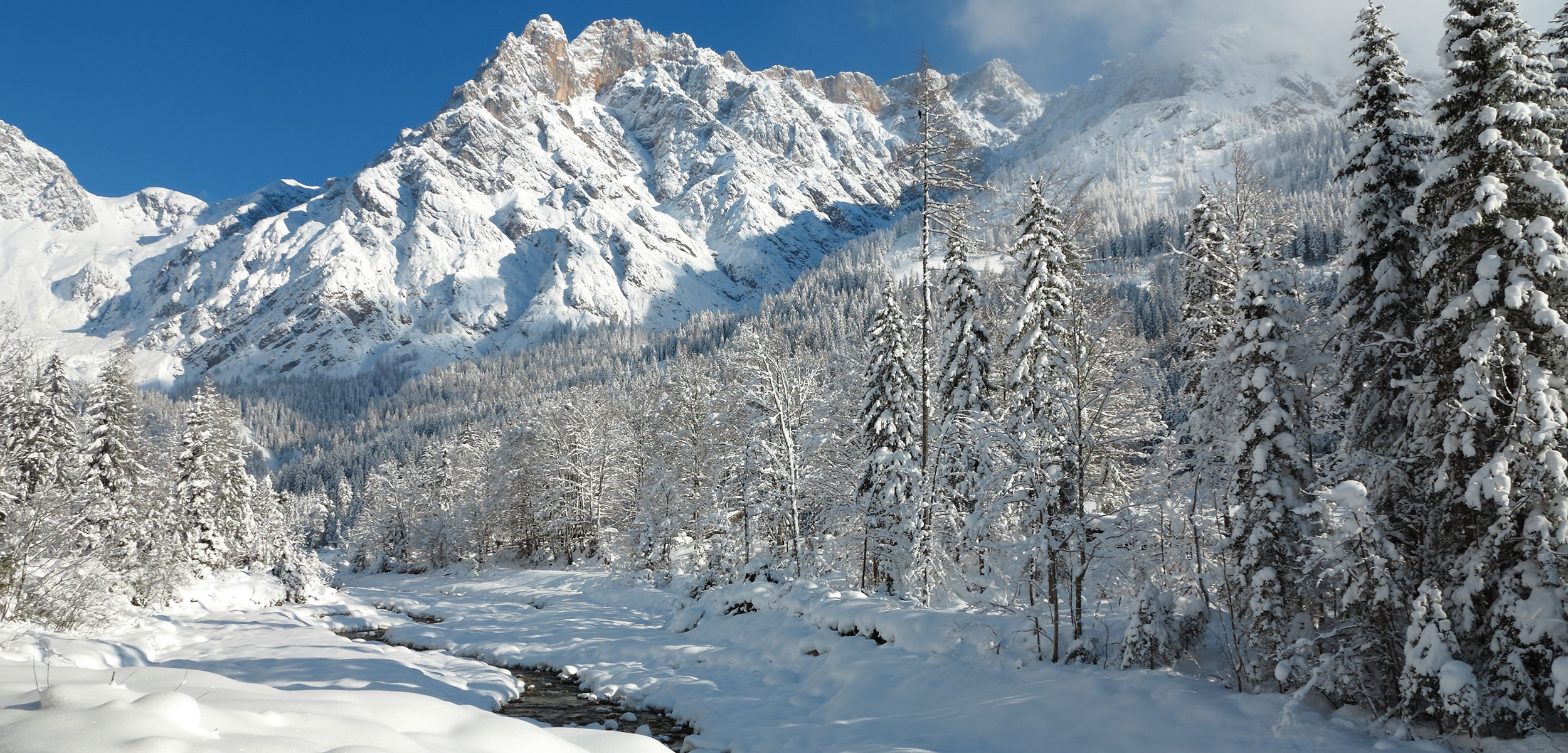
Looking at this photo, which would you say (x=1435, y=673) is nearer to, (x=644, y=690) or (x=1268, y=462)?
(x=1268, y=462)

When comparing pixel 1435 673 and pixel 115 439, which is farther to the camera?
pixel 115 439

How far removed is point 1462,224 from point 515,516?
52894 millimetres

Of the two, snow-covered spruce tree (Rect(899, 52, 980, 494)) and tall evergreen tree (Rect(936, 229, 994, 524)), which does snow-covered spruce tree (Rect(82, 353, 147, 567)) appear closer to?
snow-covered spruce tree (Rect(899, 52, 980, 494))

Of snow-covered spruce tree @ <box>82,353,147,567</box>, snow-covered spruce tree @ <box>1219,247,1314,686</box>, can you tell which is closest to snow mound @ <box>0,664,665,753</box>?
snow-covered spruce tree @ <box>1219,247,1314,686</box>

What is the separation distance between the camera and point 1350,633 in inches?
414

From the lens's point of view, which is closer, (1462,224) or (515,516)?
(1462,224)

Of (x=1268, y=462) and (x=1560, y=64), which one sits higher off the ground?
(x=1560, y=64)

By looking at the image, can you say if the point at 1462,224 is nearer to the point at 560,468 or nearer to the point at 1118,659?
the point at 1118,659

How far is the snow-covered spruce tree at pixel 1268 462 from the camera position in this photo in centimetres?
1148

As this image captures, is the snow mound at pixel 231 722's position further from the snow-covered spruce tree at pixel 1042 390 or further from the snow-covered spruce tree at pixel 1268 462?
the snow-covered spruce tree at pixel 1268 462

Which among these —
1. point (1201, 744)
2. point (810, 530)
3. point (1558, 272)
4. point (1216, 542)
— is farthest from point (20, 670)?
point (810, 530)

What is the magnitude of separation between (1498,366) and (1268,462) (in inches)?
132

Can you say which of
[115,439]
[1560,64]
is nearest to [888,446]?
[1560,64]

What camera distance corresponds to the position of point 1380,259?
504 inches
